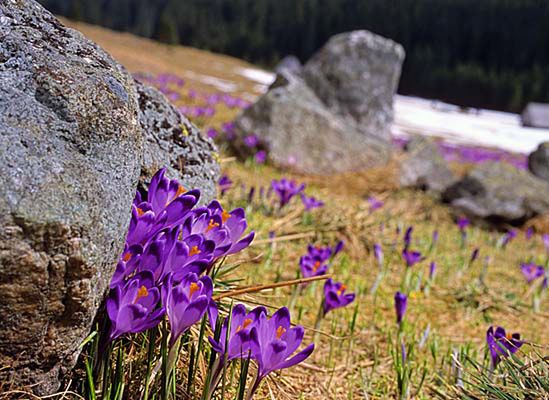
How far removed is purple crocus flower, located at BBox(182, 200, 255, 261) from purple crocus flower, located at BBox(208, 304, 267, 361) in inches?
7.9

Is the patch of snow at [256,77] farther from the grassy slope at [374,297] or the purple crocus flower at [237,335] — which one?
the purple crocus flower at [237,335]

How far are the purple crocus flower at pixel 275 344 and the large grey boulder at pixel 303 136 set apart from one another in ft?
16.1

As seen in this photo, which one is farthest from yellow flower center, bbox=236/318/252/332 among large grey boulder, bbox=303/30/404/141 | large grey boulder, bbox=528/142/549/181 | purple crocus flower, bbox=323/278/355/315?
large grey boulder, bbox=528/142/549/181

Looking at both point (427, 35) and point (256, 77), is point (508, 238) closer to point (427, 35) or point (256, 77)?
point (256, 77)

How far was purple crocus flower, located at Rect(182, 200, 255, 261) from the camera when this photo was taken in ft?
4.33

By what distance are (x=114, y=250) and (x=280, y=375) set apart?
72cm

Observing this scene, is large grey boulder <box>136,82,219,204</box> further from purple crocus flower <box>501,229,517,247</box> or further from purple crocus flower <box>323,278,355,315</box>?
purple crocus flower <box>501,229,517,247</box>

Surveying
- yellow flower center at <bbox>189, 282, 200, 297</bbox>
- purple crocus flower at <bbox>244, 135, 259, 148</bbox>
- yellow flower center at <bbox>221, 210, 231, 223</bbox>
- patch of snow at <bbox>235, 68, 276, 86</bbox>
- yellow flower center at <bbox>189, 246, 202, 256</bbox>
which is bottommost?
patch of snow at <bbox>235, 68, 276, 86</bbox>

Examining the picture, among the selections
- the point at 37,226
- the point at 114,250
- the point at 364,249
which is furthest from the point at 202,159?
the point at 364,249

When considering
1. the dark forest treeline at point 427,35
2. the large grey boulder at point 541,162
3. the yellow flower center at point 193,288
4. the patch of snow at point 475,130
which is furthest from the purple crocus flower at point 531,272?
the dark forest treeline at point 427,35

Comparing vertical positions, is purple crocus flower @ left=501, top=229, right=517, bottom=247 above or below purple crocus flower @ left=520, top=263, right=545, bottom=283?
below

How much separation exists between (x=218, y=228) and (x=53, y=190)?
447mm

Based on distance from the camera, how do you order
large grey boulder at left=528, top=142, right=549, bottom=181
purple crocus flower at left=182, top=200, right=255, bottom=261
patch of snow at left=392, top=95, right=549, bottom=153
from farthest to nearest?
patch of snow at left=392, top=95, right=549, bottom=153 → large grey boulder at left=528, top=142, right=549, bottom=181 → purple crocus flower at left=182, top=200, right=255, bottom=261

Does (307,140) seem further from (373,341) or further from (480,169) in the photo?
(373,341)
